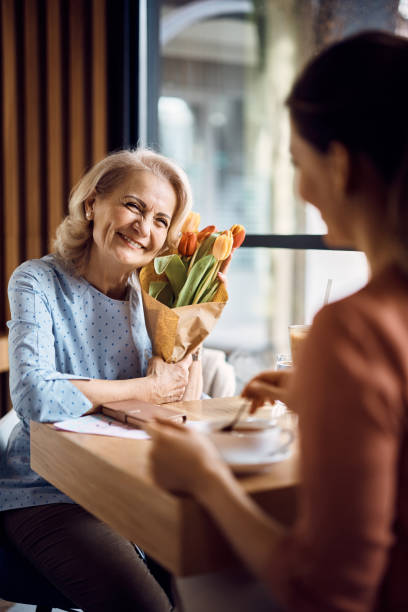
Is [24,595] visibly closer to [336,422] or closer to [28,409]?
[28,409]

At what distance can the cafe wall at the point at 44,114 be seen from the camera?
292 centimetres

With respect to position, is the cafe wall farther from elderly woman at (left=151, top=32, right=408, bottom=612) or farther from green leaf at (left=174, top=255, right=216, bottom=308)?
elderly woman at (left=151, top=32, right=408, bottom=612)

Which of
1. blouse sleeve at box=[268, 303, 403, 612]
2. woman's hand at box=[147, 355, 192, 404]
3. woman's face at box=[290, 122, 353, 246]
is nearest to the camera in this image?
blouse sleeve at box=[268, 303, 403, 612]

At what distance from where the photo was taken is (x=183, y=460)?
0.92 meters

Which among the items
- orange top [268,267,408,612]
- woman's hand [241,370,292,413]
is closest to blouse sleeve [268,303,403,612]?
orange top [268,267,408,612]

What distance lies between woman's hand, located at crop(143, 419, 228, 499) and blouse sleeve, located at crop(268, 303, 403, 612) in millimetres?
157

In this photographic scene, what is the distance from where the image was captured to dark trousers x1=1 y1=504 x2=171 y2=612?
4.49ft

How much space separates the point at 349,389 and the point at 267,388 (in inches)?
23.7

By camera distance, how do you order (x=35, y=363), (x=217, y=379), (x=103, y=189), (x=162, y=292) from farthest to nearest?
1. (x=217, y=379)
2. (x=103, y=189)
3. (x=162, y=292)
4. (x=35, y=363)

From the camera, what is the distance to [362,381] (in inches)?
29.6

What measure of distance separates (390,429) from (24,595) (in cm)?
117

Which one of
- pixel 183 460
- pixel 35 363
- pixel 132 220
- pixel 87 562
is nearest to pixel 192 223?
pixel 132 220

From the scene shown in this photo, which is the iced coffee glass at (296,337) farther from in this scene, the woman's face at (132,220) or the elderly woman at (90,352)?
the woman's face at (132,220)

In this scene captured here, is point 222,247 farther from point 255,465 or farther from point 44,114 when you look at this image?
point 44,114
